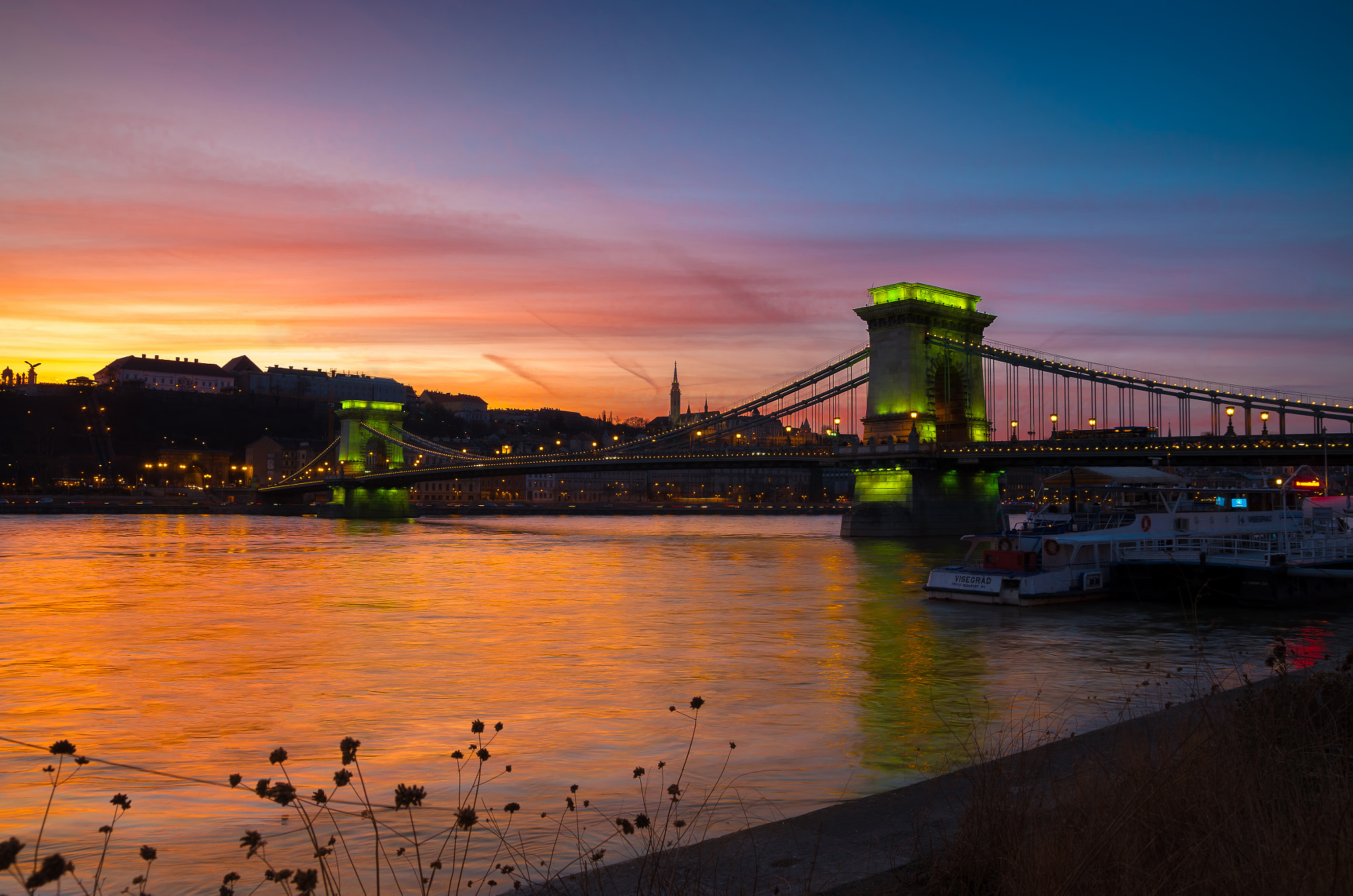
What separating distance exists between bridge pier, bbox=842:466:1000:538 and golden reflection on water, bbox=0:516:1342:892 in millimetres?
19465

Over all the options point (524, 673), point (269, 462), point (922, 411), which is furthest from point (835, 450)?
point (269, 462)

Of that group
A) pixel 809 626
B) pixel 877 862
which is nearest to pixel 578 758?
pixel 877 862

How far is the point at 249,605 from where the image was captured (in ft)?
101

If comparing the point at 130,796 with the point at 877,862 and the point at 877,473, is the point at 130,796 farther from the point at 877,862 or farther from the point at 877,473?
the point at 877,473

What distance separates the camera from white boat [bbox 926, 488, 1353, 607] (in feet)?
89.6

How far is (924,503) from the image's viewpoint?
2409 inches

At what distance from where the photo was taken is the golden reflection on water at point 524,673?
11.3 metres

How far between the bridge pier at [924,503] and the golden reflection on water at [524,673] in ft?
63.9

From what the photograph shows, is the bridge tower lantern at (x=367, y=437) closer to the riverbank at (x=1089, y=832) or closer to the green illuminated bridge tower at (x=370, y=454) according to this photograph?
the green illuminated bridge tower at (x=370, y=454)

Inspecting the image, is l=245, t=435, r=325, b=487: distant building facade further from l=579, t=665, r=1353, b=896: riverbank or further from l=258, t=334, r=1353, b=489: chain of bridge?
l=579, t=665, r=1353, b=896: riverbank

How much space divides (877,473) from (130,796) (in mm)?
56621

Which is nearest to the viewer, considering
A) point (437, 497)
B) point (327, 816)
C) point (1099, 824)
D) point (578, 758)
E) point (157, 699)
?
point (1099, 824)

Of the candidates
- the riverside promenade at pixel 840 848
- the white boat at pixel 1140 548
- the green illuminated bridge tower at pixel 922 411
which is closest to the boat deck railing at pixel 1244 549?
the white boat at pixel 1140 548

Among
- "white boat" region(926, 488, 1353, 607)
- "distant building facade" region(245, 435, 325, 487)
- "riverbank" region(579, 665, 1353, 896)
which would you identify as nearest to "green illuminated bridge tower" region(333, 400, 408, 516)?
"distant building facade" region(245, 435, 325, 487)
